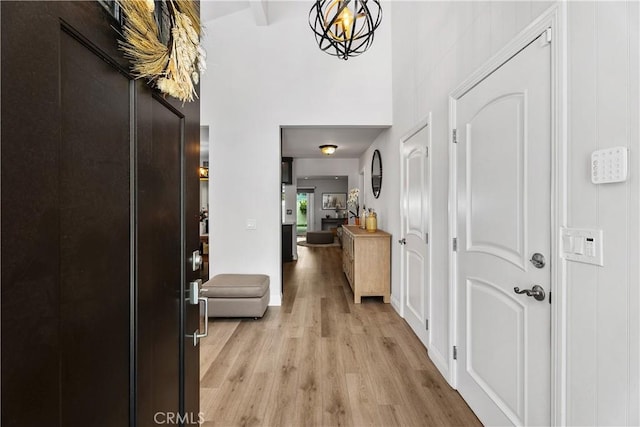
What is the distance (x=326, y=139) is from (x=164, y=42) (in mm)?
4613

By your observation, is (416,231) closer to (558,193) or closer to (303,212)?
(558,193)

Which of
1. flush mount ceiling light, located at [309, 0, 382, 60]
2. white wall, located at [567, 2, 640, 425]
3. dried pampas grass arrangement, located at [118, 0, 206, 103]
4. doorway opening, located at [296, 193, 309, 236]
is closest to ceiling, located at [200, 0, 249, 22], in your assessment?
flush mount ceiling light, located at [309, 0, 382, 60]

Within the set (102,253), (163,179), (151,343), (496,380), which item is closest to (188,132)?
(163,179)

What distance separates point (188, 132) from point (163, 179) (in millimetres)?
298

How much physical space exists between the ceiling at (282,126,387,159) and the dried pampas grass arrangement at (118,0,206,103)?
3.22 m

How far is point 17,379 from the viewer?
0.50m

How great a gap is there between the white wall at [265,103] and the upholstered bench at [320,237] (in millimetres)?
6639

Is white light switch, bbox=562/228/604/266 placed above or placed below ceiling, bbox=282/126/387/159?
below

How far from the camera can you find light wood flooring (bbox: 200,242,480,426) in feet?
6.08

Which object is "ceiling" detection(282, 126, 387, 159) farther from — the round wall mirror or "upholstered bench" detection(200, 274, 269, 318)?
"upholstered bench" detection(200, 274, 269, 318)

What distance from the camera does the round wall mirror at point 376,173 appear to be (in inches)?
188

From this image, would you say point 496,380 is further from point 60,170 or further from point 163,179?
point 60,170

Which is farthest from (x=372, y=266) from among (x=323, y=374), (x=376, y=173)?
(x=323, y=374)

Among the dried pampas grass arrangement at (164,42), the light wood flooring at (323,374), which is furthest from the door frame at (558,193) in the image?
the dried pampas grass arrangement at (164,42)
